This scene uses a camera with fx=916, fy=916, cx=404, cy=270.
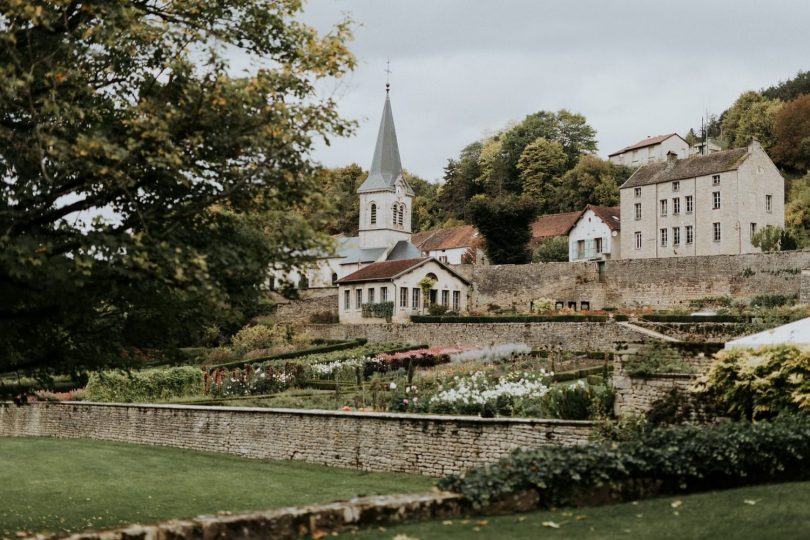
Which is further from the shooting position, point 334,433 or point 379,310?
point 379,310

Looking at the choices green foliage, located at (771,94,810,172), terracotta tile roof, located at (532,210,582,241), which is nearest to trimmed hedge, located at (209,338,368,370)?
terracotta tile roof, located at (532,210,582,241)

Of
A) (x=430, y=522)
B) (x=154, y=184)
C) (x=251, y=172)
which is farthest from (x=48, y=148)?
(x=430, y=522)

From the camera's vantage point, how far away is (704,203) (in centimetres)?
5156

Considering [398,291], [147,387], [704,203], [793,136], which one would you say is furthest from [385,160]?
[147,387]

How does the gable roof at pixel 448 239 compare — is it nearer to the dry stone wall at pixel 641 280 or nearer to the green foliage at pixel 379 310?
the dry stone wall at pixel 641 280

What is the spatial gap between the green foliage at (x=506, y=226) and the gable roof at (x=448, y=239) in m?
8.13

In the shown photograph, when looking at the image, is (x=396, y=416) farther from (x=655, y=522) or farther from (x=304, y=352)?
(x=304, y=352)

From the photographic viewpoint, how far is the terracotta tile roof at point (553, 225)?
65062 millimetres

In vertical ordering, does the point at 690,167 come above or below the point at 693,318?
above

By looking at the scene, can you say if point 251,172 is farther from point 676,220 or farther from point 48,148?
point 676,220

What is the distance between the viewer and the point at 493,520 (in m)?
8.91

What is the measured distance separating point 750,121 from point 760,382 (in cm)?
7481

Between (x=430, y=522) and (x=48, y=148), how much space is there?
17.7 feet

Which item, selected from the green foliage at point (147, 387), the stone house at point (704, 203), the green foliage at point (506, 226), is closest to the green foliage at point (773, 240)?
the stone house at point (704, 203)
